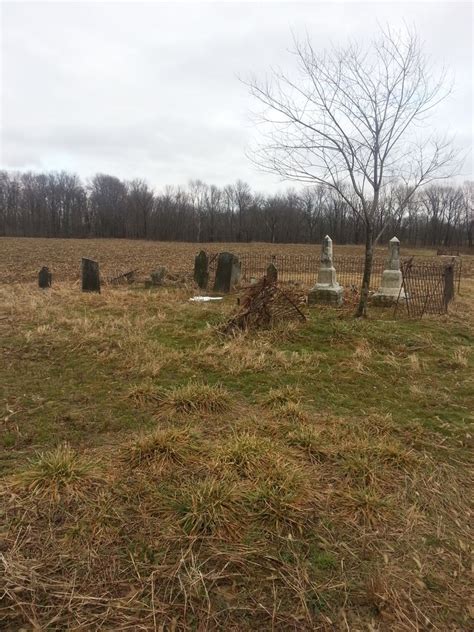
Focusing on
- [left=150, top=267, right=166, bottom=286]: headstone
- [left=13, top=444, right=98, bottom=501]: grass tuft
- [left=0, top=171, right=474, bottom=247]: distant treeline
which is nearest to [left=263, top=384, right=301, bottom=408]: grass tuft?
[left=13, top=444, right=98, bottom=501]: grass tuft

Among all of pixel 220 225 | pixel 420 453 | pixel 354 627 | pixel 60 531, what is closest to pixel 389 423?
pixel 420 453

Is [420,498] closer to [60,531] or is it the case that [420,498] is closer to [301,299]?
[60,531]

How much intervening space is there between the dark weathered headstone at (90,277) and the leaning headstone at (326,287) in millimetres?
6411

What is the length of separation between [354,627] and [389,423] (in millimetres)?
2436

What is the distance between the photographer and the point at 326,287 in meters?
11.8

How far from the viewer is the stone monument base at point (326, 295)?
38.1 feet

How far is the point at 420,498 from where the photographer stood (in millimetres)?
3133

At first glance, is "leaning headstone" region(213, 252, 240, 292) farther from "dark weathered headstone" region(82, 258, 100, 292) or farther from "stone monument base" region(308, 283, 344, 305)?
"dark weathered headstone" region(82, 258, 100, 292)

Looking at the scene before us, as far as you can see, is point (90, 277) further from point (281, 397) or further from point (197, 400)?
point (281, 397)

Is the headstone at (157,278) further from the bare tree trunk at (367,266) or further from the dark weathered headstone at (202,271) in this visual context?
the bare tree trunk at (367,266)

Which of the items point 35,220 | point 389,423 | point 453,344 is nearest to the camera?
point 389,423

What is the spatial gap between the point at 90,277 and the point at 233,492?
11483 millimetres

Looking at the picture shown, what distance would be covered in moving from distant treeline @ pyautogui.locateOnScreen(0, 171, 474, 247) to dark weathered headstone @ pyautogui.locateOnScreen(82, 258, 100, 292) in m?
71.5

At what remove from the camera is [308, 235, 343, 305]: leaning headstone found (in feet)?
38.2
